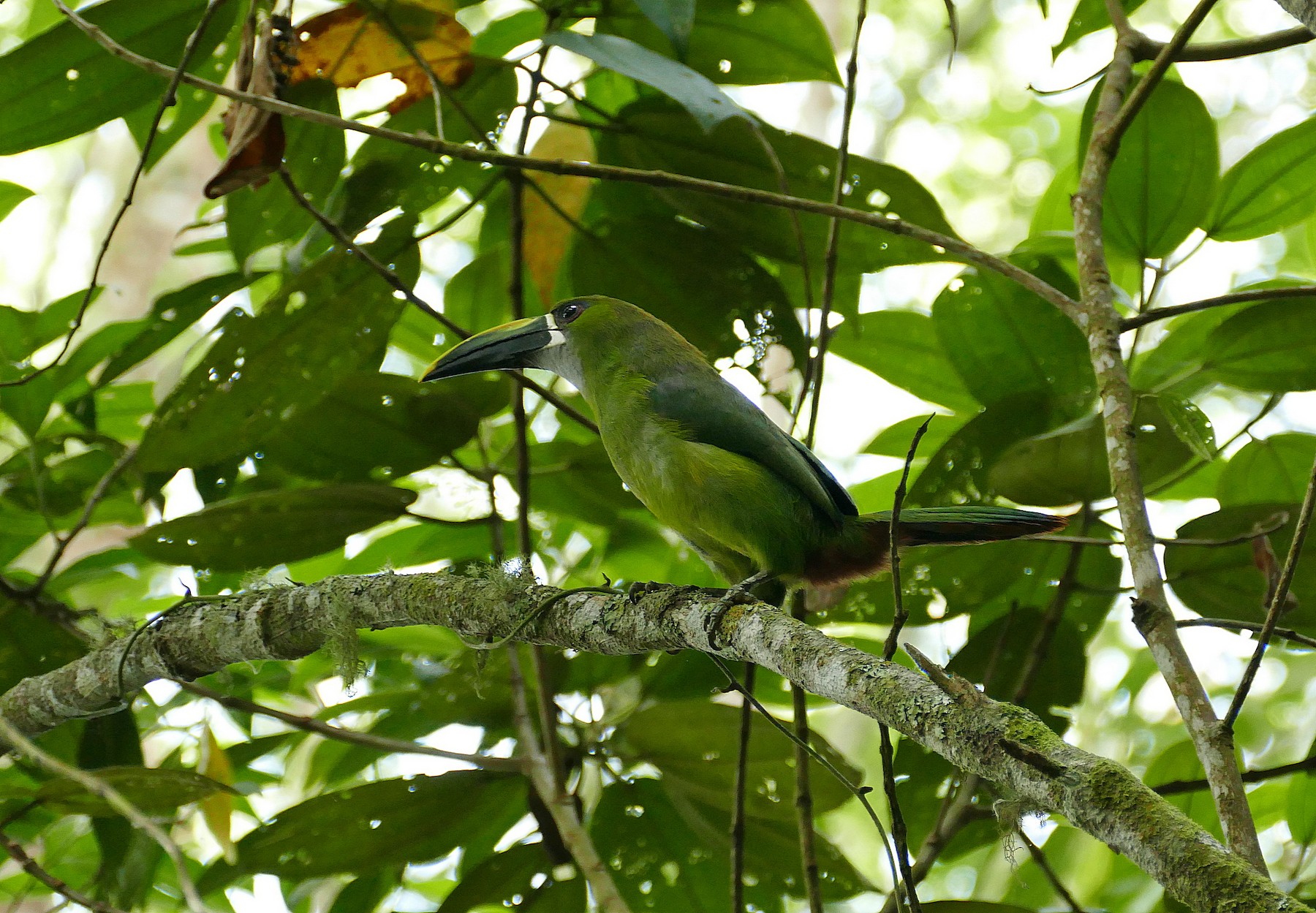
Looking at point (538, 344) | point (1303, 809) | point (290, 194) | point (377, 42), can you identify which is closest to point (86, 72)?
point (290, 194)

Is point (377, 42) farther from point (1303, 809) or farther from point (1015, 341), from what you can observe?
point (1303, 809)

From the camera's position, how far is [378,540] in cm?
285

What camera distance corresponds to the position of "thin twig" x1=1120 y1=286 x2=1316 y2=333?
149cm

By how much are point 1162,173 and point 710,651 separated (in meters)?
1.53

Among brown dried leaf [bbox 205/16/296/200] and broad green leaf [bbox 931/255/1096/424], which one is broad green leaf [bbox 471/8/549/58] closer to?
brown dried leaf [bbox 205/16/296/200]

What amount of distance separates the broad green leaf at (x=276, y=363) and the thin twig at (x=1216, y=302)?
1587 millimetres

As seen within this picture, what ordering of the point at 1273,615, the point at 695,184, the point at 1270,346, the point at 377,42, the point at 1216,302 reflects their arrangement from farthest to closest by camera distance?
1. the point at 377,42
2. the point at 1270,346
3. the point at 695,184
4. the point at 1216,302
5. the point at 1273,615

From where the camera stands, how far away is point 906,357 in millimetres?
2648

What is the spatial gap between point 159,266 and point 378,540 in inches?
227

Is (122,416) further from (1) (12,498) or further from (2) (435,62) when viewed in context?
(2) (435,62)

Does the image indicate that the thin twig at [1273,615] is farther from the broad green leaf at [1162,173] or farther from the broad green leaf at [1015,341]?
the broad green leaf at [1162,173]

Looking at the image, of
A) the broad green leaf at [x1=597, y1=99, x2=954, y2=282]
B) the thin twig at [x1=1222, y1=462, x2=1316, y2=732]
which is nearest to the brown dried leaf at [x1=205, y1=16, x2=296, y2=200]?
the broad green leaf at [x1=597, y1=99, x2=954, y2=282]

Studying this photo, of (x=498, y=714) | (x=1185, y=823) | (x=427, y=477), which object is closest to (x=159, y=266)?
(x=427, y=477)

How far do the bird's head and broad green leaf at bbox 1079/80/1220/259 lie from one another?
116cm
